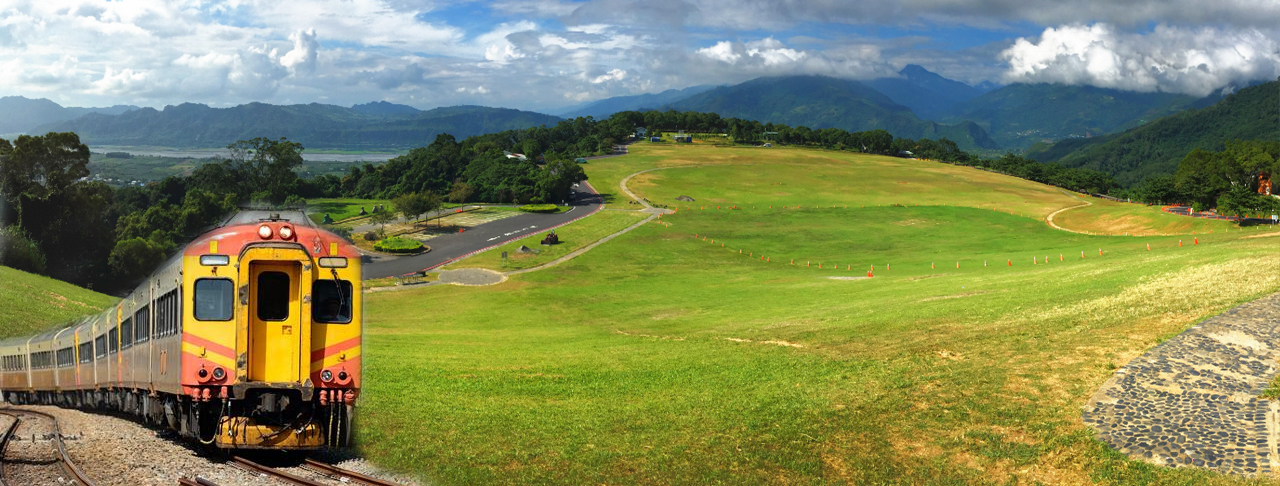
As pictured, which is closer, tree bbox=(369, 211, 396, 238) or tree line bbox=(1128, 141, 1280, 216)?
tree line bbox=(1128, 141, 1280, 216)

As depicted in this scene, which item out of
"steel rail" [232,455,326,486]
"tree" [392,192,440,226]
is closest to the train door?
"steel rail" [232,455,326,486]

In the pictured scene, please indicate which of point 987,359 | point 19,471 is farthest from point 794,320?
point 19,471

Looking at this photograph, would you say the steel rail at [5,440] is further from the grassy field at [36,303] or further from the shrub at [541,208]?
the shrub at [541,208]

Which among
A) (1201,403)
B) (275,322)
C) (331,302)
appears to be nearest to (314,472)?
(275,322)

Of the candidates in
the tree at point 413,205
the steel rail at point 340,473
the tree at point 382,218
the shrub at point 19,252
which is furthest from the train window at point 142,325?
the tree at point 413,205

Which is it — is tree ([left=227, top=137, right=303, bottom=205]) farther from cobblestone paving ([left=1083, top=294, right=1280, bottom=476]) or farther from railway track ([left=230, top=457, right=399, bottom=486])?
cobblestone paving ([left=1083, top=294, right=1280, bottom=476])

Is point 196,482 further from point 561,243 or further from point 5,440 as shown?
point 561,243
